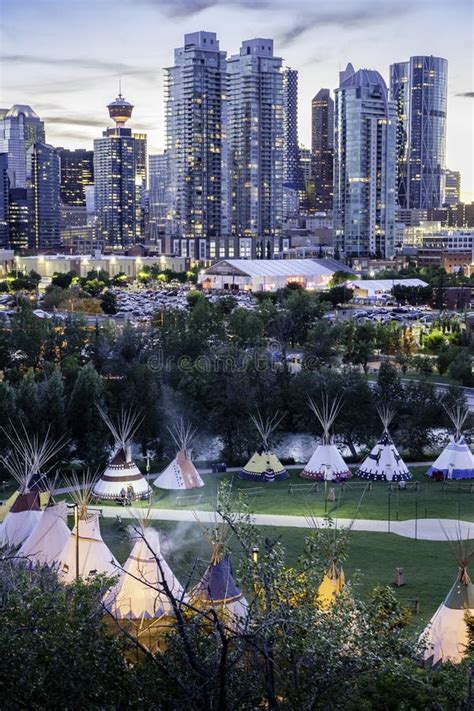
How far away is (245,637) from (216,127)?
6348 inches

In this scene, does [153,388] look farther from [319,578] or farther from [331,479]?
[319,578]

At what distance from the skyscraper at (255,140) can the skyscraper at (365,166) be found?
839 inches

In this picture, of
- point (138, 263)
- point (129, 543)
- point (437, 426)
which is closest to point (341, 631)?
point (129, 543)

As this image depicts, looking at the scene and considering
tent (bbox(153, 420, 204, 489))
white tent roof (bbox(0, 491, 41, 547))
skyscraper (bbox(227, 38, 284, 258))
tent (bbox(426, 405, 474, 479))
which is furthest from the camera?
skyscraper (bbox(227, 38, 284, 258))

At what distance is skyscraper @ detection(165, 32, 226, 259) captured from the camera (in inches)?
6289

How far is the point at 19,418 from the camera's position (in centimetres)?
3469

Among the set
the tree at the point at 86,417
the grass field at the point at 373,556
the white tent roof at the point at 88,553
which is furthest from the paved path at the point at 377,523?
the tree at the point at 86,417

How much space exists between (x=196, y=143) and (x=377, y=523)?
472 feet

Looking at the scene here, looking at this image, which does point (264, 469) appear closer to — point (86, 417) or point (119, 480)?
point (119, 480)

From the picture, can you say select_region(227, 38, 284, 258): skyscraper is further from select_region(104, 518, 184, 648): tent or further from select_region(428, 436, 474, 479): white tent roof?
select_region(104, 518, 184, 648): tent

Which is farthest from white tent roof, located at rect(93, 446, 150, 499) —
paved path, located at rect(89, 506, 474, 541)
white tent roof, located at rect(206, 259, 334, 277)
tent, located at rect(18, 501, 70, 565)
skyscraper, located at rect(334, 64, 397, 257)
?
Answer: skyscraper, located at rect(334, 64, 397, 257)

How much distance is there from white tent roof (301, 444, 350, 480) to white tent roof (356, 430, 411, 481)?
2.83ft

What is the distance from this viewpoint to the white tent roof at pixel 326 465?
32562mm

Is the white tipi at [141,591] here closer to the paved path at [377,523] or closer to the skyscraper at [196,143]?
the paved path at [377,523]
